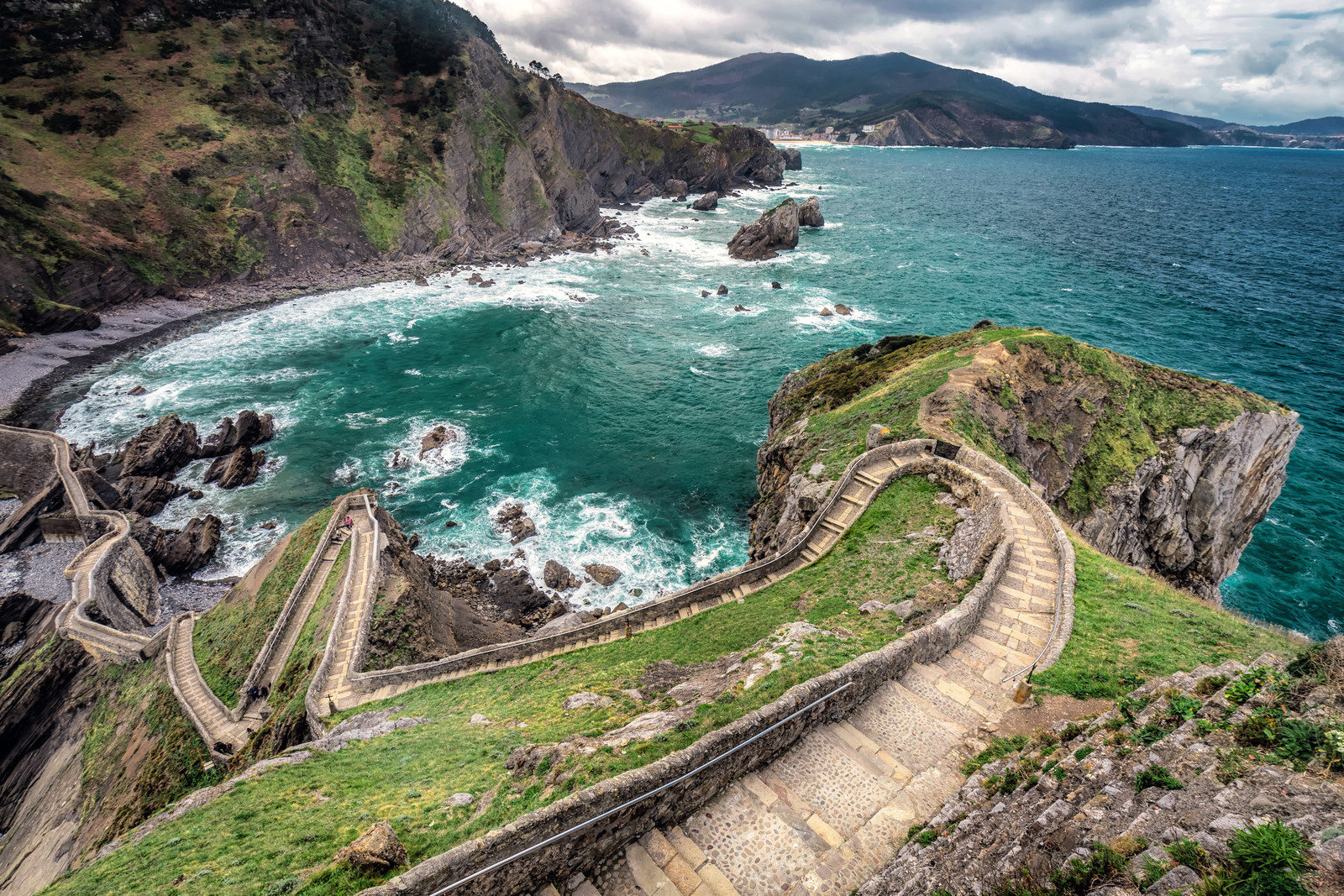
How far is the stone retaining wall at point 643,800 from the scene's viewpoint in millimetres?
9438

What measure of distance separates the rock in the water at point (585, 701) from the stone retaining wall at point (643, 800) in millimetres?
4377

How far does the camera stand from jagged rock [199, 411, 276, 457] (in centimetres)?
4666

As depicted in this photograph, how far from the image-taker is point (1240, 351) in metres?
65.5

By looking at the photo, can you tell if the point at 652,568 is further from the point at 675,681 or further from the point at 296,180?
the point at 296,180

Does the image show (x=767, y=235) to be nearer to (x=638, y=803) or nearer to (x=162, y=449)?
(x=162, y=449)

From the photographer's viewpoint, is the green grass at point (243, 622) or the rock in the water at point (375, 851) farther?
the green grass at point (243, 622)

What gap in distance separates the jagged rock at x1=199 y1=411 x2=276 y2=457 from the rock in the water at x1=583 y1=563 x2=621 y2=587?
34757 millimetres

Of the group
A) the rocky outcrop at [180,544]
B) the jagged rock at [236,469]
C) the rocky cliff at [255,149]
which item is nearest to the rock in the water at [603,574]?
the rocky outcrop at [180,544]

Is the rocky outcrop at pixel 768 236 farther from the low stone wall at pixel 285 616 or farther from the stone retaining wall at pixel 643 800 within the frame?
the stone retaining wall at pixel 643 800

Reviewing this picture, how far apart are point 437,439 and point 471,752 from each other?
130ft

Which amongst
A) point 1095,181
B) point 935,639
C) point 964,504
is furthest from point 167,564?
point 1095,181

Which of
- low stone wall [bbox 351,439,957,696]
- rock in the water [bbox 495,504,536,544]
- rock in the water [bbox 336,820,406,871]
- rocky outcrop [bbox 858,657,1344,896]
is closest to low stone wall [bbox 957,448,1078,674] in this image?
low stone wall [bbox 351,439,957,696]

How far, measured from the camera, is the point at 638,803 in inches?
426

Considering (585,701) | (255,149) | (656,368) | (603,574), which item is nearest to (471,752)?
(585,701)
